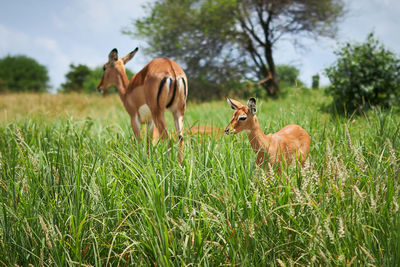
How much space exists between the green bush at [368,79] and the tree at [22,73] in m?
50.0

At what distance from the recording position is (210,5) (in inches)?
649

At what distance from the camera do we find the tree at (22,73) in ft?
158

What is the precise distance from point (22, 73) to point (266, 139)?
58.6m

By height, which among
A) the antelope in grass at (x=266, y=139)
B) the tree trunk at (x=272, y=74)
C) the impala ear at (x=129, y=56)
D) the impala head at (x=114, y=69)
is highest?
the tree trunk at (x=272, y=74)

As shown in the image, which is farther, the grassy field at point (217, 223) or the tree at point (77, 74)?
the tree at point (77, 74)

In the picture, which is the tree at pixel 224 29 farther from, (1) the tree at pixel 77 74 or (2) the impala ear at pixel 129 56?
(1) the tree at pixel 77 74

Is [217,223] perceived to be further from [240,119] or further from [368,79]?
[368,79]

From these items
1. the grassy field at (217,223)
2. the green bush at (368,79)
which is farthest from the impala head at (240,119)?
the green bush at (368,79)

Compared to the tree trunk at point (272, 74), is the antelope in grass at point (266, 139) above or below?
below

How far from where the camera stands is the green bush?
696 centimetres

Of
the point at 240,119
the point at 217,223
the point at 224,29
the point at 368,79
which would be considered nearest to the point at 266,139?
the point at 240,119

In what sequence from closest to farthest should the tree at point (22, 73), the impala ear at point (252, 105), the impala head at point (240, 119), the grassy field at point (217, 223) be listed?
1. the grassy field at point (217, 223)
2. the impala ear at point (252, 105)
3. the impala head at point (240, 119)
4. the tree at point (22, 73)

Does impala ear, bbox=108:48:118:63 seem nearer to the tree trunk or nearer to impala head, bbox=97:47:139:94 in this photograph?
impala head, bbox=97:47:139:94

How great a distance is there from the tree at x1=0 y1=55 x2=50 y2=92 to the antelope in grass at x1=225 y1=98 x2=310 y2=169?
173 feet
